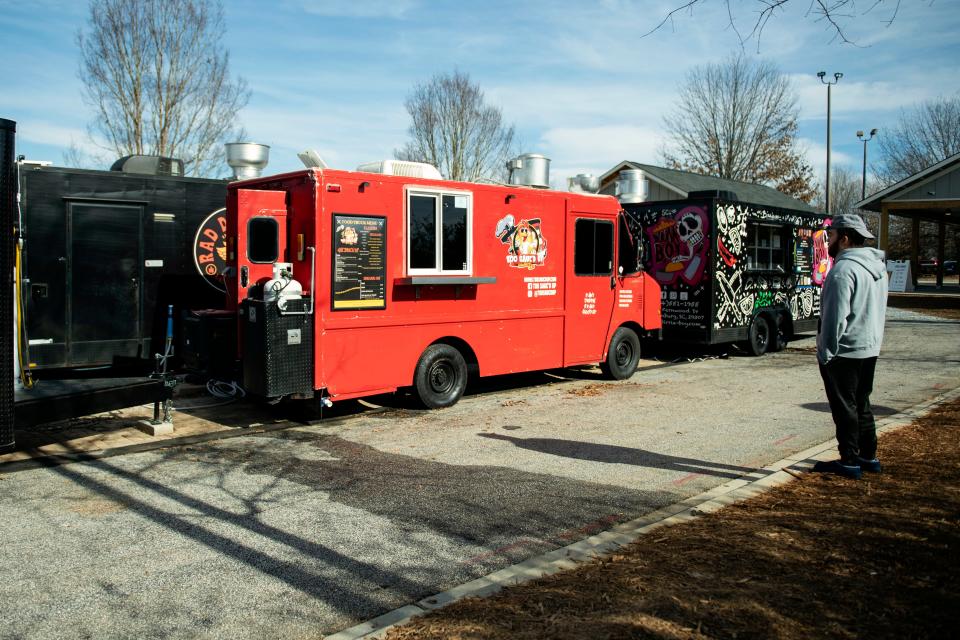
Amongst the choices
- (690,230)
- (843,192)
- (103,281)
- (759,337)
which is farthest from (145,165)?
(843,192)

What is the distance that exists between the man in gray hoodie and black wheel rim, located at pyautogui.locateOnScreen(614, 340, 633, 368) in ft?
19.0

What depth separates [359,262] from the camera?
8.30 metres

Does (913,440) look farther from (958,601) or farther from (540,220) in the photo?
(540,220)

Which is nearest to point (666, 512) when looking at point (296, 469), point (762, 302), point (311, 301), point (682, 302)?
point (296, 469)

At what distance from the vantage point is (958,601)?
3.67m

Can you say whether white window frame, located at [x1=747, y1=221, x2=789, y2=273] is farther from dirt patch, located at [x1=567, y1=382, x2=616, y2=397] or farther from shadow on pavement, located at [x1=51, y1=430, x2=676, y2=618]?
shadow on pavement, located at [x1=51, y1=430, x2=676, y2=618]

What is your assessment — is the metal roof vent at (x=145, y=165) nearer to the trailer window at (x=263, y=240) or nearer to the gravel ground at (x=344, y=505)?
the trailer window at (x=263, y=240)

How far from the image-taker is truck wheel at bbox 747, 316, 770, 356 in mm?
14578

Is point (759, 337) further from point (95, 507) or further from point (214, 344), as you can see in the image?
point (95, 507)

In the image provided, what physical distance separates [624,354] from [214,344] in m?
6.12

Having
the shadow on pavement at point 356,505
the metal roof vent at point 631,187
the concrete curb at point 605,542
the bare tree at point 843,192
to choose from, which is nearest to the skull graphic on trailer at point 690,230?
the metal roof vent at point 631,187

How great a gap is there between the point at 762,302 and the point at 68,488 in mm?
12298

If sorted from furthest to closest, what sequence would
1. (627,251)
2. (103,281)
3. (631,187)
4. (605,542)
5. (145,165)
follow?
1. (631,187)
2. (627,251)
3. (145,165)
4. (103,281)
5. (605,542)

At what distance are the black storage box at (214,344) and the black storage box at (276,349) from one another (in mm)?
373
